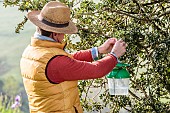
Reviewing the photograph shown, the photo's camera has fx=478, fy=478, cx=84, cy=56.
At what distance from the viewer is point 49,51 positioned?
9.36 feet

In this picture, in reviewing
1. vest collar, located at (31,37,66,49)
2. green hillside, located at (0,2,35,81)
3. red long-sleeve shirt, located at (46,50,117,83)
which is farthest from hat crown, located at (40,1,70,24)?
green hillside, located at (0,2,35,81)

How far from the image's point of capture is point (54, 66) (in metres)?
2.80

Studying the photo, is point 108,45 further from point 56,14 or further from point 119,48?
point 56,14

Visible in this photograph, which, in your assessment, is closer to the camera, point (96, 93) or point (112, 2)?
point (112, 2)

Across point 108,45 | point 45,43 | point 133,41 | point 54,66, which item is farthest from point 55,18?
point 133,41

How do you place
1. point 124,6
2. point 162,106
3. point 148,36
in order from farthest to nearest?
point 124,6 → point 162,106 → point 148,36

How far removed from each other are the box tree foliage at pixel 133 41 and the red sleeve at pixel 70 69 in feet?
1.26

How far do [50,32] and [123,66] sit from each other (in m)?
0.62

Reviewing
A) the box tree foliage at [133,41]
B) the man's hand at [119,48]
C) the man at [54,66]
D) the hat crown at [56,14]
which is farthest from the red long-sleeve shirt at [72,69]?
the box tree foliage at [133,41]

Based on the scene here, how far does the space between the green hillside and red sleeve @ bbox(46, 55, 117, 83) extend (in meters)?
2.91

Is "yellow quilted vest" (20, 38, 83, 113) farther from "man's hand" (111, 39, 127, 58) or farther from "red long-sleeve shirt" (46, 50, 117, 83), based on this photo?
"man's hand" (111, 39, 127, 58)

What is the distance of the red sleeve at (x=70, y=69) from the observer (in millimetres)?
2801

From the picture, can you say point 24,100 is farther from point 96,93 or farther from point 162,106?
point 162,106

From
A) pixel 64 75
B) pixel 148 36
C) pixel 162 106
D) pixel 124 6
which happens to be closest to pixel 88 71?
pixel 64 75
